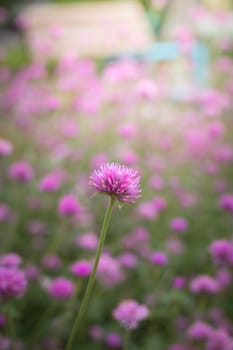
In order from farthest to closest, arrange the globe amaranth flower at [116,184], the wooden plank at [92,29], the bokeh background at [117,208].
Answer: the wooden plank at [92,29]
the bokeh background at [117,208]
the globe amaranth flower at [116,184]

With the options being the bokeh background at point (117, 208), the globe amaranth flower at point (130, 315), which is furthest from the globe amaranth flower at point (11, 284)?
the globe amaranth flower at point (130, 315)

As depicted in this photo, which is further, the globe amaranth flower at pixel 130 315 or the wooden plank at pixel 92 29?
the wooden plank at pixel 92 29

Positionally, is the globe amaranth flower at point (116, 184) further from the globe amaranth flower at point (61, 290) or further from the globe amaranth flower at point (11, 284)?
the globe amaranth flower at point (61, 290)

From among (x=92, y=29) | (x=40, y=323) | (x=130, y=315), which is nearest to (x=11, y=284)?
(x=130, y=315)

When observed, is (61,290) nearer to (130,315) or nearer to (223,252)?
(130,315)

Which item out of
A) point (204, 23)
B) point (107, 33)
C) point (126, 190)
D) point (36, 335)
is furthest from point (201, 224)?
point (204, 23)

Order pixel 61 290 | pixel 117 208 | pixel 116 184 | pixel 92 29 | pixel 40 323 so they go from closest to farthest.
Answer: pixel 116 184
pixel 61 290
pixel 40 323
pixel 117 208
pixel 92 29
